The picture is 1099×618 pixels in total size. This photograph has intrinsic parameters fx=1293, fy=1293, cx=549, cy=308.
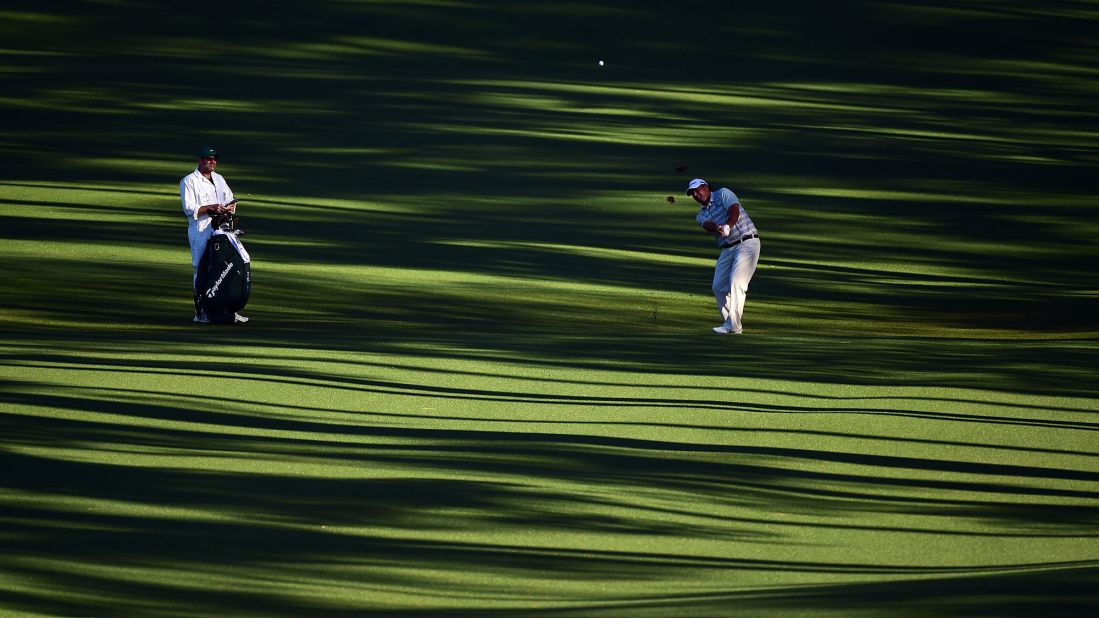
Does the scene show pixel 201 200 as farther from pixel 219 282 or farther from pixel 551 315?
pixel 551 315

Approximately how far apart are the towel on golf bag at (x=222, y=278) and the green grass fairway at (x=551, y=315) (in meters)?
0.29

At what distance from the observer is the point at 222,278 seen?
12.5 m

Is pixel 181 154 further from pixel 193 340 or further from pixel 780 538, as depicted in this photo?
pixel 780 538

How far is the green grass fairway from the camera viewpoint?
557 cm

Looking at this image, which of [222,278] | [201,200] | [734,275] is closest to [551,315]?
[734,275]

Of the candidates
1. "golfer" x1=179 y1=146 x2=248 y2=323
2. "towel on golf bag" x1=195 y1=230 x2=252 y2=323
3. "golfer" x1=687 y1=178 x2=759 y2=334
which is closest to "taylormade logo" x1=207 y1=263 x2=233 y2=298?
"towel on golf bag" x1=195 y1=230 x2=252 y2=323

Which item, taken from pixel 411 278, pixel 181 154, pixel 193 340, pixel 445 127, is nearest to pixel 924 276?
pixel 411 278

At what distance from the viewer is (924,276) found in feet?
56.1

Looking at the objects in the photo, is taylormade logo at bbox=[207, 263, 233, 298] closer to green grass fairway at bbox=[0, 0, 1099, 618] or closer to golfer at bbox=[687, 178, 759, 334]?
green grass fairway at bbox=[0, 0, 1099, 618]

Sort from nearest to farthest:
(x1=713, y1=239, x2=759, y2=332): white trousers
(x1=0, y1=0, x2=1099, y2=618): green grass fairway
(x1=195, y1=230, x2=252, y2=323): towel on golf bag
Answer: (x1=0, y1=0, x2=1099, y2=618): green grass fairway
(x1=195, y1=230, x2=252, y2=323): towel on golf bag
(x1=713, y1=239, x2=759, y2=332): white trousers

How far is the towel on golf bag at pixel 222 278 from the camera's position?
1238 centimetres

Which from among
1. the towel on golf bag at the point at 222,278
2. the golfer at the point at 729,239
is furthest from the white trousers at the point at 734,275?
the towel on golf bag at the point at 222,278

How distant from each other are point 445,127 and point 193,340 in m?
10.4

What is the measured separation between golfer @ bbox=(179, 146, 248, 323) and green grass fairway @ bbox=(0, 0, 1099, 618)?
0.81 m
